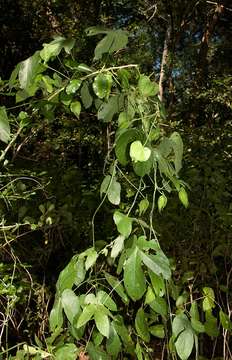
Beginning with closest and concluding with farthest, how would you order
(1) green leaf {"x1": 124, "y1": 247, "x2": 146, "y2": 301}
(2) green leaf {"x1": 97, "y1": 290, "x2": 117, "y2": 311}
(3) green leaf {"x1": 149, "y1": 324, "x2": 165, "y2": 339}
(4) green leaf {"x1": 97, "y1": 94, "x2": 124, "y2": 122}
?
(1) green leaf {"x1": 124, "y1": 247, "x2": 146, "y2": 301}
(2) green leaf {"x1": 97, "y1": 290, "x2": 117, "y2": 311}
(4) green leaf {"x1": 97, "y1": 94, "x2": 124, "y2": 122}
(3) green leaf {"x1": 149, "y1": 324, "x2": 165, "y2": 339}

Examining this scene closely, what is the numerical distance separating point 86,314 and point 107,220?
126 centimetres

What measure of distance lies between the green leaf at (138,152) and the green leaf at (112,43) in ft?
0.62

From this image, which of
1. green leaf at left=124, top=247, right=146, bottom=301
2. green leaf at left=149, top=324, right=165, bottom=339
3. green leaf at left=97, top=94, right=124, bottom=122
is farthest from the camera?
green leaf at left=149, top=324, right=165, bottom=339

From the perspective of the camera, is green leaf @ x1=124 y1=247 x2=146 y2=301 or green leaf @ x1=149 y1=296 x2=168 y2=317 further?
green leaf @ x1=149 y1=296 x2=168 y2=317

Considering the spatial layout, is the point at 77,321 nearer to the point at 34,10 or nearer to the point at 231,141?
the point at 231,141

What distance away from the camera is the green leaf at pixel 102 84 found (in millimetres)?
945

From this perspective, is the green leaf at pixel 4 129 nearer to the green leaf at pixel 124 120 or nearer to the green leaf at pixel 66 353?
the green leaf at pixel 124 120

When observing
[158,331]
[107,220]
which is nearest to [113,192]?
[158,331]

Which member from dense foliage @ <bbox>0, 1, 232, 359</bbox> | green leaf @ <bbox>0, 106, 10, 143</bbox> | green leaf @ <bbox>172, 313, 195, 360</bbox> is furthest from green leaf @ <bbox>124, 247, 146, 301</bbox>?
green leaf @ <bbox>0, 106, 10, 143</bbox>

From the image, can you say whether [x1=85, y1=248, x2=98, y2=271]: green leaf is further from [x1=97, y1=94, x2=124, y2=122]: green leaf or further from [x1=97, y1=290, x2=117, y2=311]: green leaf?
[x1=97, y1=94, x2=124, y2=122]: green leaf

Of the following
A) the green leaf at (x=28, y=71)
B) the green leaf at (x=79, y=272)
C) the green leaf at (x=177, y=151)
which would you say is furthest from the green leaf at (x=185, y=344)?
the green leaf at (x=28, y=71)

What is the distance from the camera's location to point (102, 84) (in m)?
0.95

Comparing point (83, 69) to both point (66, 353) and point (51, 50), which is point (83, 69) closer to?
point (51, 50)

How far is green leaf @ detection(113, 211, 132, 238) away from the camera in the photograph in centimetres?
85
